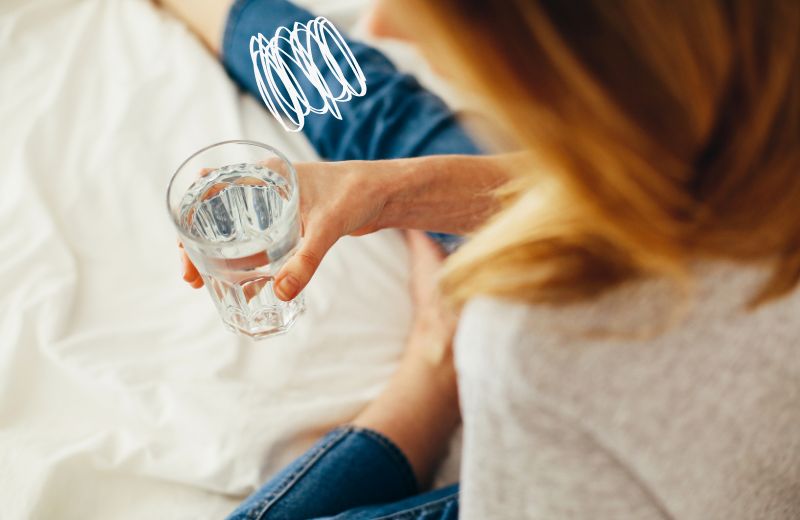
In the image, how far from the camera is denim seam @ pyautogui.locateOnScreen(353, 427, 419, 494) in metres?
0.71

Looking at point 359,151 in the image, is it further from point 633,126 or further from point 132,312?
point 633,126

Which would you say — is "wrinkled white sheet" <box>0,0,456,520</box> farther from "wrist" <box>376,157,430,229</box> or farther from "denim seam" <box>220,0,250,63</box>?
"wrist" <box>376,157,430,229</box>

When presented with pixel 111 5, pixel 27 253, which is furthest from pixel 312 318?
pixel 111 5

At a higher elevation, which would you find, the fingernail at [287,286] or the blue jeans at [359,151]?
the fingernail at [287,286]

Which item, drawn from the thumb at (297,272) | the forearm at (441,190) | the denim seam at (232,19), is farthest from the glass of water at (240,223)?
the denim seam at (232,19)

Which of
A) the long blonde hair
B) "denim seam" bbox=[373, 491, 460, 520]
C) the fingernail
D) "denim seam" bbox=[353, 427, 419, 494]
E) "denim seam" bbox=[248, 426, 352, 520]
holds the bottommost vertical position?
"denim seam" bbox=[353, 427, 419, 494]

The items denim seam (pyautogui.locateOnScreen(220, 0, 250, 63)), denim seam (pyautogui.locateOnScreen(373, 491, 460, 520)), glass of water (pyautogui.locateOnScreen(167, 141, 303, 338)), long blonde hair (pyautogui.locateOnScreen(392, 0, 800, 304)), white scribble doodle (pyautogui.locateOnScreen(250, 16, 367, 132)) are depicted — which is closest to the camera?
long blonde hair (pyautogui.locateOnScreen(392, 0, 800, 304))

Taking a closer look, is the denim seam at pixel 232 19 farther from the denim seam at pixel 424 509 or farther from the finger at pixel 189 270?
the denim seam at pixel 424 509

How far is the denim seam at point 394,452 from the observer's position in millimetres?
709

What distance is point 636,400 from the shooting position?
1.29 feet

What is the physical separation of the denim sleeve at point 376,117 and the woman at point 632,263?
0.36 m

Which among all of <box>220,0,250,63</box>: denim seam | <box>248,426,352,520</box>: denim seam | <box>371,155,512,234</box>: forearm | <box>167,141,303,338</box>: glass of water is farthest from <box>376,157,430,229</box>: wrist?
<box>220,0,250,63</box>: denim seam

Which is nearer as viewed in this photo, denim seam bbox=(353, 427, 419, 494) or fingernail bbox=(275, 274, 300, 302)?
fingernail bbox=(275, 274, 300, 302)

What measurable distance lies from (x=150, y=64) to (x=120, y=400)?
0.44m
